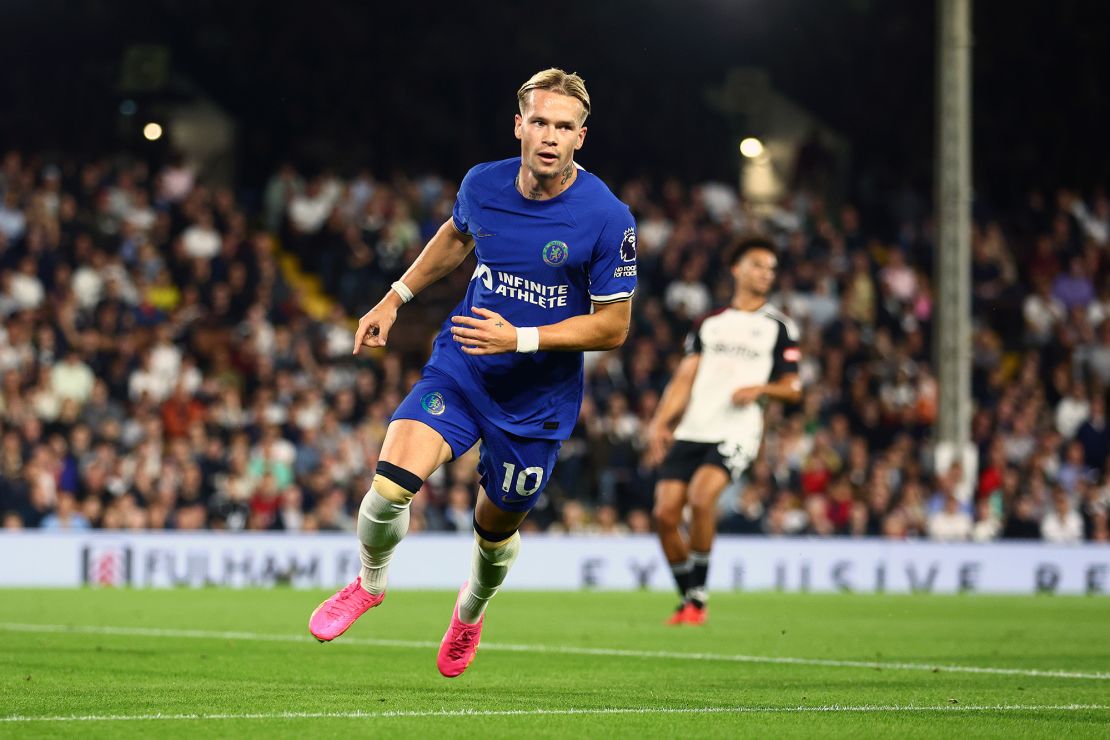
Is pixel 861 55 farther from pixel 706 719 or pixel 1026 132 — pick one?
pixel 706 719

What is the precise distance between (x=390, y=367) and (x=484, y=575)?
12.6 metres

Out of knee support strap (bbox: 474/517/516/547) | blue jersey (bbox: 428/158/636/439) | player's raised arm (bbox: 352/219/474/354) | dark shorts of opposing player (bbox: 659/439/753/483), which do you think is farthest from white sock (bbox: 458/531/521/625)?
dark shorts of opposing player (bbox: 659/439/753/483)

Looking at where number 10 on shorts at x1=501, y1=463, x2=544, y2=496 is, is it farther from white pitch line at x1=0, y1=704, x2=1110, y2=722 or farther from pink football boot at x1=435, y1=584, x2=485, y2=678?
white pitch line at x1=0, y1=704, x2=1110, y2=722

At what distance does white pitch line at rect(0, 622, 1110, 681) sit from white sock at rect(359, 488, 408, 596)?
7.80 ft

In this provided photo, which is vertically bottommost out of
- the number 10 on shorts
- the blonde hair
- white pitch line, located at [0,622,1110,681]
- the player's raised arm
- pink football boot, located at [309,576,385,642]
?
white pitch line, located at [0,622,1110,681]

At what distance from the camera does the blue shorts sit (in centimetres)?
708

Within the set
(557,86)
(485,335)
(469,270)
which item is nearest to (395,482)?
(485,335)

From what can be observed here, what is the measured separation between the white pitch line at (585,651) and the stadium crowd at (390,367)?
7.15 m

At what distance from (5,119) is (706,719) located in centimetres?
2009

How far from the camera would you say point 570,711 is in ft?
21.5

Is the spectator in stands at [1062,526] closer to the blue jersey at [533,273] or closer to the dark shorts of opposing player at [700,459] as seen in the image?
the dark shorts of opposing player at [700,459]

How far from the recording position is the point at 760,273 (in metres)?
12.2

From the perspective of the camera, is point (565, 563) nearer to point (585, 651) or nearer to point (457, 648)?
point (585, 651)

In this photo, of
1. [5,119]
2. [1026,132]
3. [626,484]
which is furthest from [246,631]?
[1026,132]
